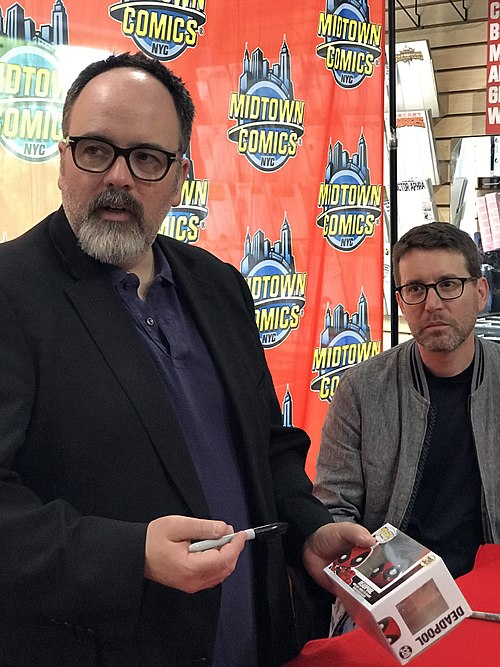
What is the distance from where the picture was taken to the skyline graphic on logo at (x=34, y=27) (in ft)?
7.89

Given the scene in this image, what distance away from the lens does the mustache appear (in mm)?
1322

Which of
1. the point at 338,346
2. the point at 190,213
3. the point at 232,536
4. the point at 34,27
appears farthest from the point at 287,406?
the point at 232,536

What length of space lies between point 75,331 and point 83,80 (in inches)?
16.2

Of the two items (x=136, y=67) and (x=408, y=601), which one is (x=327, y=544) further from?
(x=136, y=67)

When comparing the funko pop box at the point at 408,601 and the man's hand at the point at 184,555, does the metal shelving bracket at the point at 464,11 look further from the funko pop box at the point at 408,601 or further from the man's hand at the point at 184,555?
the man's hand at the point at 184,555

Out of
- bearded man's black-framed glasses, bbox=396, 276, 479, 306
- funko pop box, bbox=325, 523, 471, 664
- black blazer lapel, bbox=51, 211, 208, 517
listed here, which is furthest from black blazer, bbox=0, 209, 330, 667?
bearded man's black-framed glasses, bbox=396, 276, 479, 306

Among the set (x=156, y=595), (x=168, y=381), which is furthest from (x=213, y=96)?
(x=156, y=595)

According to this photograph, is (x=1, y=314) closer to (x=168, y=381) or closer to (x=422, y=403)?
(x=168, y=381)

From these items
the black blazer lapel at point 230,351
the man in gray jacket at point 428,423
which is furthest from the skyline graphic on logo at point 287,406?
the black blazer lapel at point 230,351

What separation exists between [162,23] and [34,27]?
50cm

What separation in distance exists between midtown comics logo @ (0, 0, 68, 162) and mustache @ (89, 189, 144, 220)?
4.08 feet

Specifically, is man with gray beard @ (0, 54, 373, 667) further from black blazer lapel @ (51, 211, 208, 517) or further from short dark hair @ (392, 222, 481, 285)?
short dark hair @ (392, 222, 481, 285)

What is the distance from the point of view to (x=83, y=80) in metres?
1.37

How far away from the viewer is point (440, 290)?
2336 mm
